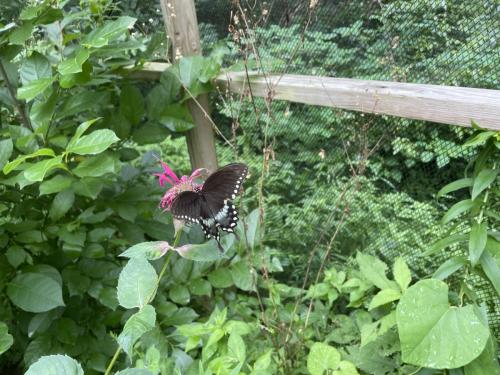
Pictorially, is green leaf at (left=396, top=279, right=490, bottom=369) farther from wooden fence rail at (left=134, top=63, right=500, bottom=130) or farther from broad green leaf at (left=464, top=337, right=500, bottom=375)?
wooden fence rail at (left=134, top=63, right=500, bottom=130)

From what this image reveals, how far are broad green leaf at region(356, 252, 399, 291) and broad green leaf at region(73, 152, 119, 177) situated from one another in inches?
28.1

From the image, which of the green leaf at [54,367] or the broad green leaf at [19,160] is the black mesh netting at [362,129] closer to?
the broad green leaf at [19,160]

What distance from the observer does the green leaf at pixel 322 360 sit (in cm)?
111

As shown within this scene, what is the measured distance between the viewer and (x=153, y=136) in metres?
1.57

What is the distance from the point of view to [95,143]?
1035 mm

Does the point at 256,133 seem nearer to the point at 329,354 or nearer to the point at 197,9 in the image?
the point at 197,9

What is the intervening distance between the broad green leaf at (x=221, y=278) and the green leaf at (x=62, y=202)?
48 cm

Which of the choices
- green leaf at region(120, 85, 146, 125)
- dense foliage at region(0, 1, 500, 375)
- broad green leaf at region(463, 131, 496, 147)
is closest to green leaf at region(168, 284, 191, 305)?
dense foliage at region(0, 1, 500, 375)

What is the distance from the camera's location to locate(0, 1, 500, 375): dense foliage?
1065 mm

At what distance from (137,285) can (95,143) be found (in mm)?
466

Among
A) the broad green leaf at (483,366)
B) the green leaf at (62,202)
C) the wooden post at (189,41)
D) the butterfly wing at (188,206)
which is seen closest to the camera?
the butterfly wing at (188,206)

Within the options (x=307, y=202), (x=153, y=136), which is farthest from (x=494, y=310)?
(x=153, y=136)

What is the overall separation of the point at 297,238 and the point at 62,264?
0.84m

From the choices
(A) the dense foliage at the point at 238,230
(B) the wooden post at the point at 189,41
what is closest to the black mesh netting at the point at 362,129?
(A) the dense foliage at the point at 238,230
